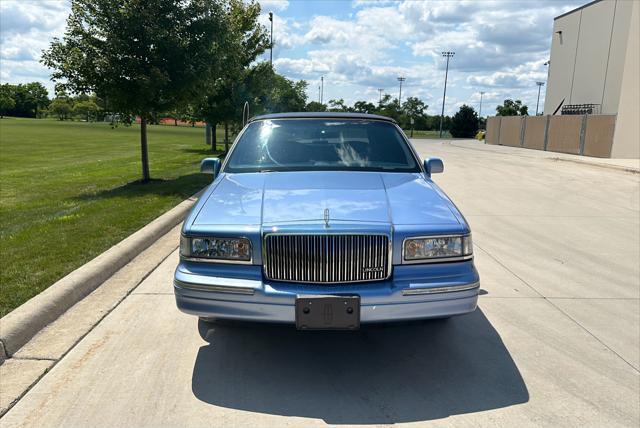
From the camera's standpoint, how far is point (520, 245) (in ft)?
23.1

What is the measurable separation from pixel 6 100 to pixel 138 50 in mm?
129293

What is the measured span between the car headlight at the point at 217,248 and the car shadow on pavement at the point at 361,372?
518mm

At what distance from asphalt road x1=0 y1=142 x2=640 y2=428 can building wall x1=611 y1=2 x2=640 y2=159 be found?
27.0 metres

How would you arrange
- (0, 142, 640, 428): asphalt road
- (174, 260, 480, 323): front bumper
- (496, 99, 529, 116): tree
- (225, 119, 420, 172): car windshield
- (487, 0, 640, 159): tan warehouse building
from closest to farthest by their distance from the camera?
(0, 142, 640, 428): asphalt road, (174, 260, 480, 323): front bumper, (225, 119, 420, 172): car windshield, (487, 0, 640, 159): tan warehouse building, (496, 99, 529, 116): tree

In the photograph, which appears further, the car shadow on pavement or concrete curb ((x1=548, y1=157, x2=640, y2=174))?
concrete curb ((x1=548, y1=157, x2=640, y2=174))

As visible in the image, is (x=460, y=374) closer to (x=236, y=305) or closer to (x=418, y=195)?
(x=418, y=195)

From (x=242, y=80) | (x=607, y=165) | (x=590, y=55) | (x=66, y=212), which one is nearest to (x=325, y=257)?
(x=66, y=212)

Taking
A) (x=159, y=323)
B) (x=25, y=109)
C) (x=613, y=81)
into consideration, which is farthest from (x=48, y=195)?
(x=25, y=109)

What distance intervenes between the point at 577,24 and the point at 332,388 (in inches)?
1658

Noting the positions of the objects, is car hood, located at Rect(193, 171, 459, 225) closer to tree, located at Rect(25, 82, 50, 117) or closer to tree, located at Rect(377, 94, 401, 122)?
tree, located at Rect(377, 94, 401, 122)

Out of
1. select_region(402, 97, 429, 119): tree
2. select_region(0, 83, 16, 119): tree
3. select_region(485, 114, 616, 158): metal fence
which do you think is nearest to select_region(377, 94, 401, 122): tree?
select_region(402, 97, 429, 119): tree

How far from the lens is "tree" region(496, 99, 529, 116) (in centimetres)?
9481

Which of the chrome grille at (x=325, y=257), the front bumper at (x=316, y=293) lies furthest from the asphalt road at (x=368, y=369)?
the chrome grille at (x=325, y=257)

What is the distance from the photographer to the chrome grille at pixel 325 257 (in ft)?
10.0
